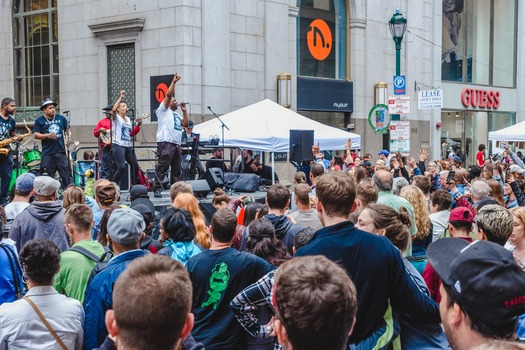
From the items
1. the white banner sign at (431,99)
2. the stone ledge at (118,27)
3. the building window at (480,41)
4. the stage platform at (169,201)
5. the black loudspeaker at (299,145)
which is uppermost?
the building window at (480,41)

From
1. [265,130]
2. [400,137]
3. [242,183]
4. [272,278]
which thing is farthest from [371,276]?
[400,137]

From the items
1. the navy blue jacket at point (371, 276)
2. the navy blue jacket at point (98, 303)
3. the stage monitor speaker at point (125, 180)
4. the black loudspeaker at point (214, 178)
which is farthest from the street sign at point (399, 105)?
the navy blue jacket at point (98, 303)

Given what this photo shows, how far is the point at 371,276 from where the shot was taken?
163 inches

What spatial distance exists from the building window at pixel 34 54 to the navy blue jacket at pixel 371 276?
22671mm

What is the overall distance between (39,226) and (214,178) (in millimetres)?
7423

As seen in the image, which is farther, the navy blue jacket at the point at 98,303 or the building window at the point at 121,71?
the building window at the point at 121,71

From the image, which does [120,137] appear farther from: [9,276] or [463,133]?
[463,133]

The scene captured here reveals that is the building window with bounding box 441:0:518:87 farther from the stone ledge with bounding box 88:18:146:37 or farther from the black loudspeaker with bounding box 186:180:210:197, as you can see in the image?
the black loudspeaker with bounding box 186:180:210:197

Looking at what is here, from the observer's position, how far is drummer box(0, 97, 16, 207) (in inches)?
475

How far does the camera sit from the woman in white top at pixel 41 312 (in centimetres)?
423

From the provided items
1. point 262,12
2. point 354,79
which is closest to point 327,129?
point 262,12

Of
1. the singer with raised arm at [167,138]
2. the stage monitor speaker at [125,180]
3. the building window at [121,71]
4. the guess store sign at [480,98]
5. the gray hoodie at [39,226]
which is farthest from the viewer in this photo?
the guess store sign at [480,98]

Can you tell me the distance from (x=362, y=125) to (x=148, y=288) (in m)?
25.9

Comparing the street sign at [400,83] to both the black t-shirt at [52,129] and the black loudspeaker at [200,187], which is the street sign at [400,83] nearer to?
the black loudspeaker at [200,187]
